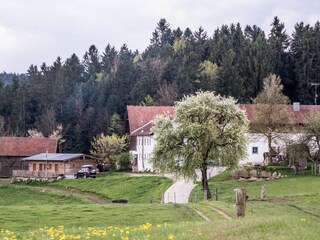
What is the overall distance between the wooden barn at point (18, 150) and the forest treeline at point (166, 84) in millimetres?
14568

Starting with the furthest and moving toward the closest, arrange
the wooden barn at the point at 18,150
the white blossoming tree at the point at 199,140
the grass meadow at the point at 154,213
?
the wooden barn at the point at 18,150, the white blossoming tree at the point at 199,140, the grass meadow at the point at 154,213

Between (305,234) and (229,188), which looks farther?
(229,188)

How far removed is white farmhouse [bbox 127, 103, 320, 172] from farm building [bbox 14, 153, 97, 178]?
6.89 m

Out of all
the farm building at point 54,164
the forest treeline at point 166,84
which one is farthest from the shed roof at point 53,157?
the forest treeline at point 166,84

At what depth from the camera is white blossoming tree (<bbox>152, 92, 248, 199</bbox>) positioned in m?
45.3

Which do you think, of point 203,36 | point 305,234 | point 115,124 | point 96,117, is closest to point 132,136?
point 115,124

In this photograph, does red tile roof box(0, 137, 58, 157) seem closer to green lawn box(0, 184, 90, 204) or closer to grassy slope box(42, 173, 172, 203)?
grassy slope box(42, 173, 172, 203)

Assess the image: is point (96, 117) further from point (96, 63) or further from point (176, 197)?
point (176, 197)

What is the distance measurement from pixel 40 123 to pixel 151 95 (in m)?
22.2

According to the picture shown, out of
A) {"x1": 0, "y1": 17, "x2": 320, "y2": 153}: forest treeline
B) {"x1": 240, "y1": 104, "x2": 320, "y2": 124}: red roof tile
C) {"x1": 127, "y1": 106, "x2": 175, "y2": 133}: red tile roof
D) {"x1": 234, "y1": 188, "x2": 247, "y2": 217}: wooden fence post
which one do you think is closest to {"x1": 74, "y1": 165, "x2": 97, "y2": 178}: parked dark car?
{"x1": 127, "y1": 106, "x2": 175, "y2": 133}: red tile roof

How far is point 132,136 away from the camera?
86938 mm

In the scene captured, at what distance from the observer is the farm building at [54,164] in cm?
7712

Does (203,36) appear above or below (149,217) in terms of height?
above

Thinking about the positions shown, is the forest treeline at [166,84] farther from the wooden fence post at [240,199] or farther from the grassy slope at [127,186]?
the wooden fence post at [240,199]
